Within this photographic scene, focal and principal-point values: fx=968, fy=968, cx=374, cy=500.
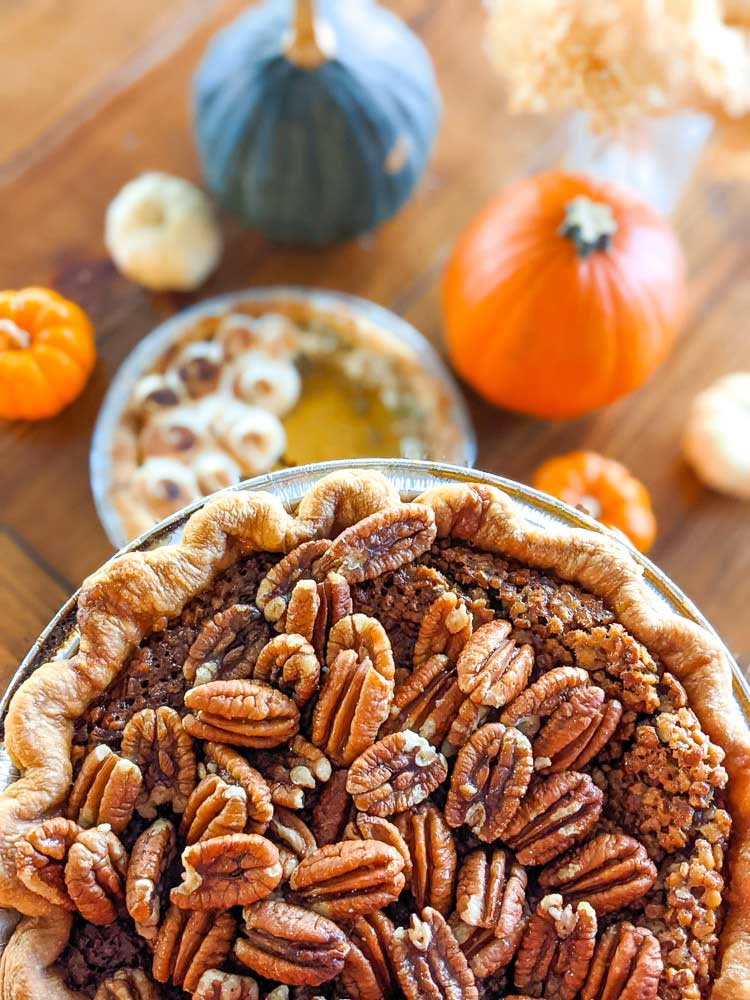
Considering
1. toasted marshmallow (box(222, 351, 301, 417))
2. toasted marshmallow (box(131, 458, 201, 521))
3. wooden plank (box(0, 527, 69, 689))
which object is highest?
toasted marshmallow (box(222, 351, 301, 417))

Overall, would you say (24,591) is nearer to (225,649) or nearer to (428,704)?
(225,649)

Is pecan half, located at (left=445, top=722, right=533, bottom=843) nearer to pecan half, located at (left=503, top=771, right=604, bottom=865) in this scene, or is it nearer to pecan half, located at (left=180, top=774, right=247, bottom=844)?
pecan half, located at (left=503, top=771, right=604, bottom=865)

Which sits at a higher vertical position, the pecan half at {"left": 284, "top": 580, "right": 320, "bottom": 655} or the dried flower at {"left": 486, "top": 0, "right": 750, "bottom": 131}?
the dried flower at {"left": 486, "top": 0, "right": 750, "bottom": 131}

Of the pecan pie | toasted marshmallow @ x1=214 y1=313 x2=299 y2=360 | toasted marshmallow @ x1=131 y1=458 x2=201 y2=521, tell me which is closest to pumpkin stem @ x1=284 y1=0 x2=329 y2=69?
toasted marshmallow @ x1=214 y1=313 x2=299 y2=360

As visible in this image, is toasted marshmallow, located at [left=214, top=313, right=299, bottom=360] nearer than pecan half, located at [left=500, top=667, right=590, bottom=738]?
No

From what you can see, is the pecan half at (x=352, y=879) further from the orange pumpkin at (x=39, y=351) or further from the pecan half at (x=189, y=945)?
the orange pumpkin at (x=39, y=351)

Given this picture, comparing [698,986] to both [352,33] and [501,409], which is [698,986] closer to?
[501,409]

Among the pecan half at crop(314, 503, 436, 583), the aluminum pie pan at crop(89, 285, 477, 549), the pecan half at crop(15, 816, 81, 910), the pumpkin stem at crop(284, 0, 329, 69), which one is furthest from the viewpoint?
the aluminum pie pan at crop(89, 285, 477, 549)

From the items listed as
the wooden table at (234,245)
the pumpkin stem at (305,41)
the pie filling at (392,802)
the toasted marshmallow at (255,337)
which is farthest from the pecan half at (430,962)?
the pumpkin stem at (305,41)

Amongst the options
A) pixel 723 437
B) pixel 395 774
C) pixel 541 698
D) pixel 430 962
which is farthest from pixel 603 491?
pixel 430 962
